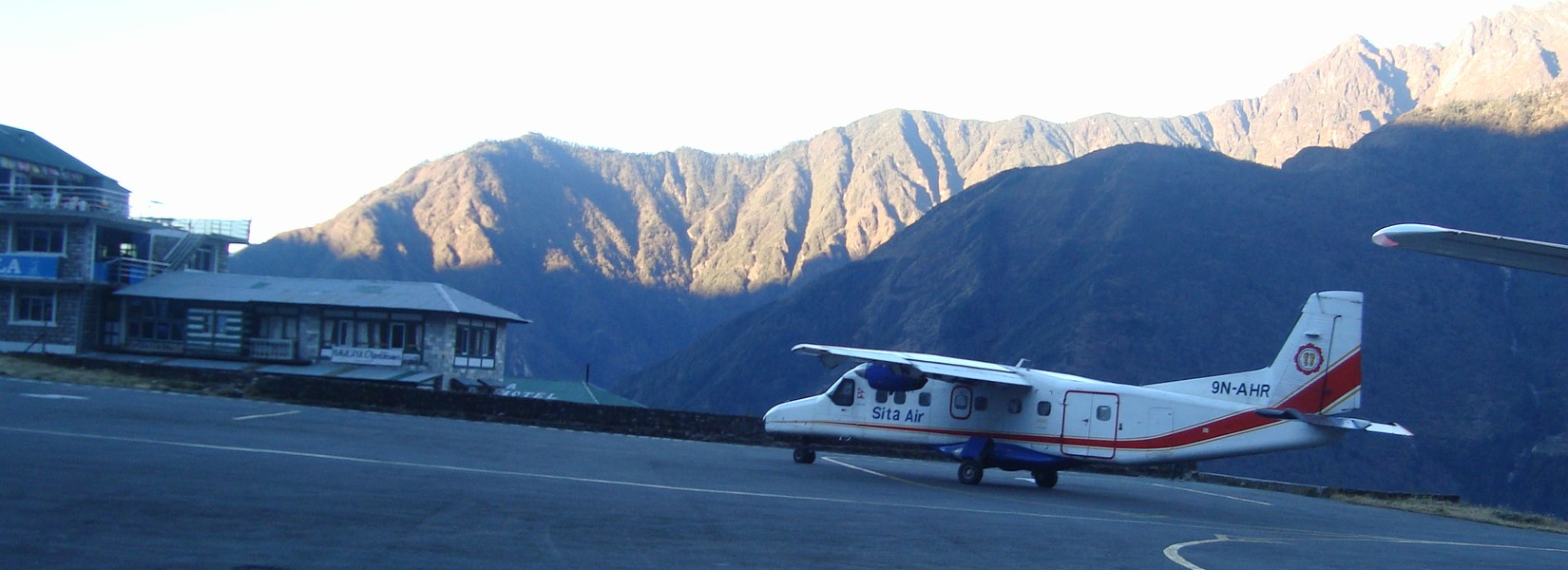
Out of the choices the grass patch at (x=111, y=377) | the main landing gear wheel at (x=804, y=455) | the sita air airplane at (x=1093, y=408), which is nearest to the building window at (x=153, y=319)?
the grass patch at (x=111, y=377)

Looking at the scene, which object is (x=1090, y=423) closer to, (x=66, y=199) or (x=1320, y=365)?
(x=1320, y=365)

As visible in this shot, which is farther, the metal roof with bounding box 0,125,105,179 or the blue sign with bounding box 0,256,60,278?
the metal roof with bounding box 0,125,105,179

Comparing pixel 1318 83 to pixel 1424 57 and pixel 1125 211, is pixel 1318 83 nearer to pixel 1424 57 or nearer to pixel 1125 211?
pixel 1424 57

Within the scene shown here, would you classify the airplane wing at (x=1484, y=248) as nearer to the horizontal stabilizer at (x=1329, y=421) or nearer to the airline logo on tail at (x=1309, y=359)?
the horizontal stabilizer at (x=1329, y=421)

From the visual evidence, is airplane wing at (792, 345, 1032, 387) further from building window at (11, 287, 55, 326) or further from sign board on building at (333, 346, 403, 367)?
building window at (11, 287, 55, 326)

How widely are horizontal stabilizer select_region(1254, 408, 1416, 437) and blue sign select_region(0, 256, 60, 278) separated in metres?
52.0

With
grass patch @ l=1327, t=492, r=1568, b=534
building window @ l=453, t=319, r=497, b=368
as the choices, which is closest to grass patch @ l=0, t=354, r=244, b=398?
Result: building window @ l=453, t=319, r=497, b=368

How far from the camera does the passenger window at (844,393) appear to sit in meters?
26.0

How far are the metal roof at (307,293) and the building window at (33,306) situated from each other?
9.60 ft

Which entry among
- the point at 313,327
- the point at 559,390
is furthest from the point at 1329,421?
the point at 559,390

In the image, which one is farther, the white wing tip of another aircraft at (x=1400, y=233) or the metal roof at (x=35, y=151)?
the metal roof at (x=35, y=151)

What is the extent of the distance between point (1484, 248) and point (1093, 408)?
16045mm

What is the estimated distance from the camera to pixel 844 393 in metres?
26.0

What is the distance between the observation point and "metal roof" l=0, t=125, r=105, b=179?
57.2 meters
